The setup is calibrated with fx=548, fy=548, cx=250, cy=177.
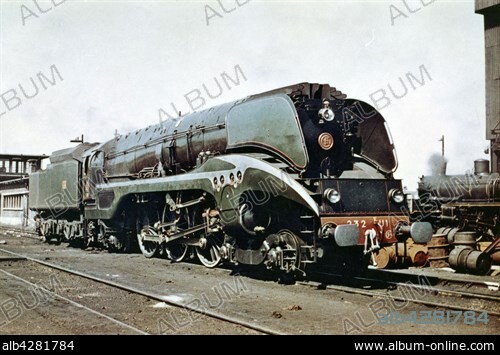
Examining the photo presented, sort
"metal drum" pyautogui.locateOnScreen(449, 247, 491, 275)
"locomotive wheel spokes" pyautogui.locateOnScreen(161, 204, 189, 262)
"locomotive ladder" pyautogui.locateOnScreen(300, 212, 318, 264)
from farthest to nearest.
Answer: "locomotive wheel spokes" pyautogui.locateOnScreen(161, 204, 189, 262)
"metal drum" pyautogui.locateOnScreen(449, 247, 491, 275)
"locomotive ladder" pyautogui.locateOnScreen(300, 212, 318, 264)

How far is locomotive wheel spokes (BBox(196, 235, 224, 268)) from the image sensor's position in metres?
10.8

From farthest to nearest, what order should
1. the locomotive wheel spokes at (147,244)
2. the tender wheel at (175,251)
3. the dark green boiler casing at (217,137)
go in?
the locomotive wheel spokes at (147,244)
the tender wheel at (175,251)
the dark green boiler casing at (217,137)

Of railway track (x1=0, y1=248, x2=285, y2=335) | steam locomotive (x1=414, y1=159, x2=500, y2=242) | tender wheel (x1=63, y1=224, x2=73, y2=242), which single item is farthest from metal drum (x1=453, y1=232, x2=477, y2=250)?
tender wheel (x1=63, y1=224, x2=73, y2=242)

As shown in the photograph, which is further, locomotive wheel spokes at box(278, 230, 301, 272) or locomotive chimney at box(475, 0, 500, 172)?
locomotive chimney at box(475, 0, 500, 172)

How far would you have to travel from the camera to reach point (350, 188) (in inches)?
336

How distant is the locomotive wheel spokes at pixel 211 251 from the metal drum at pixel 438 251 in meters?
4.73

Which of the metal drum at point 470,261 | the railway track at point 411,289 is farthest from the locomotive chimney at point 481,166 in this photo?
the railway track at point 411,289

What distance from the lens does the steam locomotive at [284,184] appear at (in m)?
8.38

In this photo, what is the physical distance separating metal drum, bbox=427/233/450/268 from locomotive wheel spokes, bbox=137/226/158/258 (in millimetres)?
6363

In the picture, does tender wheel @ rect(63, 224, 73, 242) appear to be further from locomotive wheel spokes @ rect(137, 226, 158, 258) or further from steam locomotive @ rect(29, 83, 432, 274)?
steam locomotive @ rect(29, 83, 432, 274)
